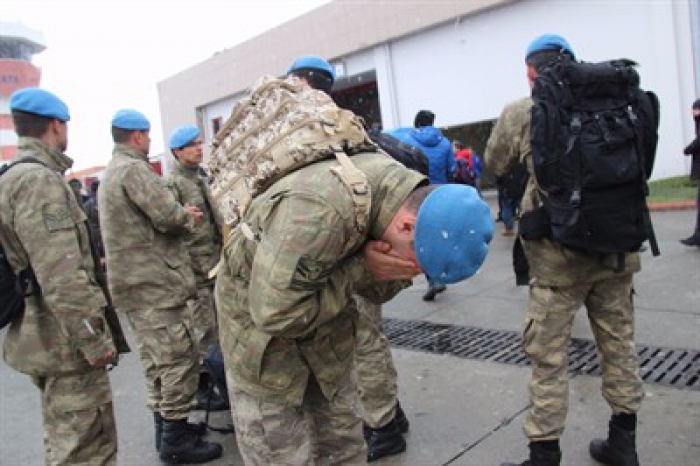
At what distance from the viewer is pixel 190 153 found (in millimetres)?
4746

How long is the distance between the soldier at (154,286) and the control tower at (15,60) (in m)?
36.6

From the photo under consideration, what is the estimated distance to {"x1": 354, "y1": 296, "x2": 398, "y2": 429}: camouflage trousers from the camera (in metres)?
3.31

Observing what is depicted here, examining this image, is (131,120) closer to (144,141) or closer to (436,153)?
(144,141)

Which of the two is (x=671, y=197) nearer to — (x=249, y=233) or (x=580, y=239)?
(x=580, y=239)

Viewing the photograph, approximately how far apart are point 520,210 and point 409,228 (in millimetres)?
1467

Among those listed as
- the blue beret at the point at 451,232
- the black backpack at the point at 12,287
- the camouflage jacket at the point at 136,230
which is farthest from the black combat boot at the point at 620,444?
the black backpack at the point at 12,287

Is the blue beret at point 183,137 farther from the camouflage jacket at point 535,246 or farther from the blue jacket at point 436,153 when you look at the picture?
the camouflage jacket at point 535,246

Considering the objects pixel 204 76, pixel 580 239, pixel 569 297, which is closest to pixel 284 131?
pixel 580 239

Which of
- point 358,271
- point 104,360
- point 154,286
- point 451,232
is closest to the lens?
point 451,232

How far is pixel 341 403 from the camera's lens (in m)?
2.29

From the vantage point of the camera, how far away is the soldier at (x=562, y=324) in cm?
280

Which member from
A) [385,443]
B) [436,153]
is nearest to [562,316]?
[385,443]

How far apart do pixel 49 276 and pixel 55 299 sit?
0.33ft

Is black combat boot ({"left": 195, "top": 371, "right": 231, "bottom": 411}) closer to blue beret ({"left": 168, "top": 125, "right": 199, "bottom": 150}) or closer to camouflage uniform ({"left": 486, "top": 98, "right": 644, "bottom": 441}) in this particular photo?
blue beret ({"left": 168, "top": 125, "right": 199, "bottom": 150})
